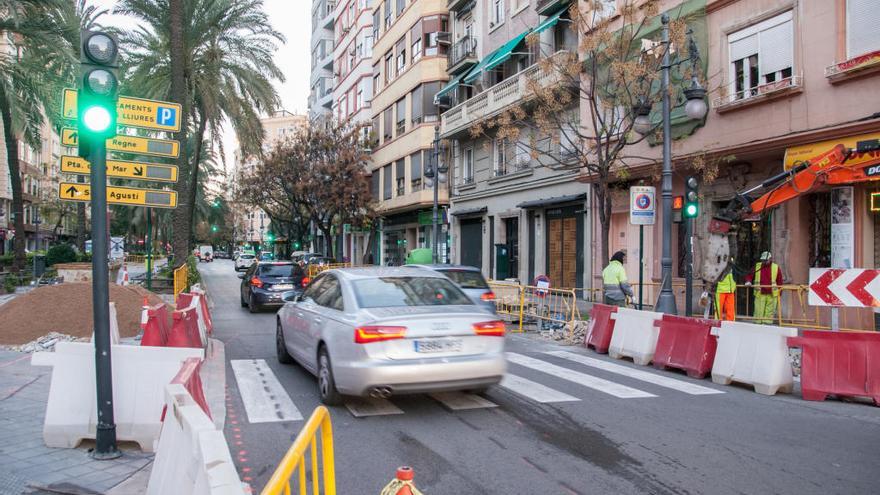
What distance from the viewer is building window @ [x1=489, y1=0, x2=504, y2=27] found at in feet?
88.8

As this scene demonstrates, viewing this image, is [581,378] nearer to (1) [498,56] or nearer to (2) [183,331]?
(2) [183,331]

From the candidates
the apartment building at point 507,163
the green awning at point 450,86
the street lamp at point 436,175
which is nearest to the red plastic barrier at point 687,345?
the apartment building at point 507,163

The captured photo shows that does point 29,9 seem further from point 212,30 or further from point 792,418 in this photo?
point 792,418

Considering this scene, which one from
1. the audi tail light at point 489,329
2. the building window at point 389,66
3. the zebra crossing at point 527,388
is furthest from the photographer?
the building window at point 389,66

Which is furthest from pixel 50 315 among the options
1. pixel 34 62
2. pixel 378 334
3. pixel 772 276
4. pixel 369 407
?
pixel 772 276

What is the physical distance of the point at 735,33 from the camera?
15.5 metres

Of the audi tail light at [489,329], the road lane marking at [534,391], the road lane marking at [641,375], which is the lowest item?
the road lane marking at [641,375]

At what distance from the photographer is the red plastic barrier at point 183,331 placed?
879cm

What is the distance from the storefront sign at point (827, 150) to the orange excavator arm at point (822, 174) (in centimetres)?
8

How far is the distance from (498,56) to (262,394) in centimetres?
1951

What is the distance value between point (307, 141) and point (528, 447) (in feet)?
113

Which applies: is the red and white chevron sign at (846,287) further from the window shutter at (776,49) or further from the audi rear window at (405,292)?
the window shutter at (776,49)

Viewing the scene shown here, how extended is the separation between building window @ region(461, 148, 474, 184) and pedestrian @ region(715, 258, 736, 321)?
17096mm

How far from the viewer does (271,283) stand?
58.0 ft
